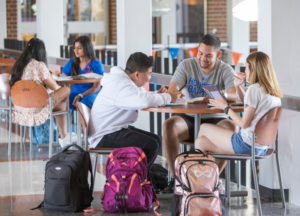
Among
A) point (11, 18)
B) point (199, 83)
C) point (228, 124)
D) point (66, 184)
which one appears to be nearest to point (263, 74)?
point (228, 124)

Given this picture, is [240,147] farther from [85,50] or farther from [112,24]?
[112,24]

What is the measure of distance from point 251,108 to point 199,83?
838 mm

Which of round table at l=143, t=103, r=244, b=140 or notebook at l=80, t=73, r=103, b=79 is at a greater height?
notebook at l=80, t=73, r=103, b=79

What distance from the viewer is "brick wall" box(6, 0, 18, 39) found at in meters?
11.1

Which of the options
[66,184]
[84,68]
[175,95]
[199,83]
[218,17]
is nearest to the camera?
[66,184]

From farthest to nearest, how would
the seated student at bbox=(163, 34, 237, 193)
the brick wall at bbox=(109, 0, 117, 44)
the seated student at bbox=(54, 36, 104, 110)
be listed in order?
the brick wall at bbox=(109, 0, 117, 44) < the seated student at bbox=(54, 36, 104, 110) < the seated student at bbox=(163, 34, 237, 193)

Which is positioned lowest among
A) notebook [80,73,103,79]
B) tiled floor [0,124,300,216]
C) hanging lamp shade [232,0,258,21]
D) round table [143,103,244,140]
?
tiled floor [0,124,300,216]

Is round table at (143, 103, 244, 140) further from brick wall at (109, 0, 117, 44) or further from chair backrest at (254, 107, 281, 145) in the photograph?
brick wall at (109, 0, 117, 44)

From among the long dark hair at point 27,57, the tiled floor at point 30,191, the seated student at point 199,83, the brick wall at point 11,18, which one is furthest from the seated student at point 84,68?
the brick wall at point 11,18

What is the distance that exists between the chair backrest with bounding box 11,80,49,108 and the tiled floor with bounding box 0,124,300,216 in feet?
1.77

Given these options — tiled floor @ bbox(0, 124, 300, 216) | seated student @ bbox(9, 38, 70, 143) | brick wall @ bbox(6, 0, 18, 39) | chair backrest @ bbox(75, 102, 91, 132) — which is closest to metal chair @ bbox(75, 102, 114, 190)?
chair backrest @ bbox(75, 102, 91, 132)

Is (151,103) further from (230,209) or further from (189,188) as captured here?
(230,209)

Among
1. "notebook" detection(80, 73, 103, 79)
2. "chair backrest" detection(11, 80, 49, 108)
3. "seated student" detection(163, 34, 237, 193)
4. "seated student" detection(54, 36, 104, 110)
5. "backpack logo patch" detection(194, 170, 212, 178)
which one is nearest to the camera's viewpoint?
"backpack logo patch" detection(194, 170, 212, 178)

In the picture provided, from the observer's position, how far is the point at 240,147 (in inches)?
103
